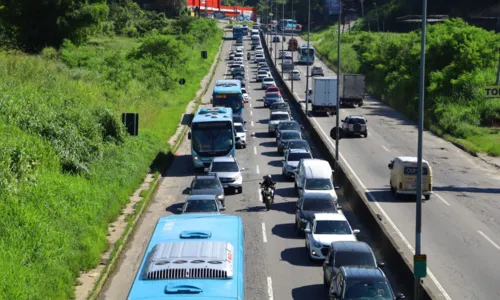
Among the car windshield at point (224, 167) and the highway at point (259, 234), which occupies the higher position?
the car windshield at point (224, 167)

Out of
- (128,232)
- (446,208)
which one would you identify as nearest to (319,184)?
(446,208)

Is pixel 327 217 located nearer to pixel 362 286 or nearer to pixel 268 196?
pixel 268 196

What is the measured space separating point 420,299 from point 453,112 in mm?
40898

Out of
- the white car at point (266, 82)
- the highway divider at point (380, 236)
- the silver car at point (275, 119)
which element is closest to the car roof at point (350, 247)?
the highway divider at point (380, 236)

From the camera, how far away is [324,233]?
24609 mm

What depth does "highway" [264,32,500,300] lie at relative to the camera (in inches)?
909

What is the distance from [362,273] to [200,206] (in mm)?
10614

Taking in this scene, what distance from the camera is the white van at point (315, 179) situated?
3209 cm

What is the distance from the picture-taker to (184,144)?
51875 millimetres

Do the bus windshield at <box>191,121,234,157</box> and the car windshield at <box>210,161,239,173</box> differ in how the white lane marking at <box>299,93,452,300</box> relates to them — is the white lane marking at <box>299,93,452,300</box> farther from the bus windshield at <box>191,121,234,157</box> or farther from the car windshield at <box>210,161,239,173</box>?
the bus windshield at <box>191,121,234,157</box>

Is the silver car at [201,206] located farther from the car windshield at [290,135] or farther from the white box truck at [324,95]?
the white box truck at [324,95]

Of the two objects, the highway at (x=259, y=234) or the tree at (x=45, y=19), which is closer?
the highway at (x=259, y=234)

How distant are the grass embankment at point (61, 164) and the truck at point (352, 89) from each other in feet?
48.6

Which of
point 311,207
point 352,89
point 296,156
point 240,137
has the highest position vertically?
point 352,89
